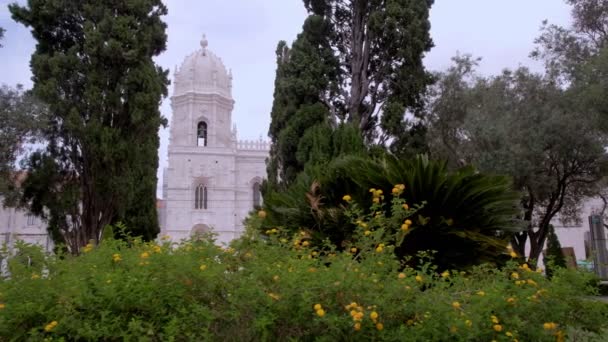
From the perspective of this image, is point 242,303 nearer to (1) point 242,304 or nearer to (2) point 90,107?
(1) point 242,304

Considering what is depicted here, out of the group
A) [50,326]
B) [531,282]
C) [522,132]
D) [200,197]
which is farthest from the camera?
[200,197]

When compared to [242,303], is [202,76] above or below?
above

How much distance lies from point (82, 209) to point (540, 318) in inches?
663

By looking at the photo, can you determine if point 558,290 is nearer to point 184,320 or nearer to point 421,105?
point 184,320

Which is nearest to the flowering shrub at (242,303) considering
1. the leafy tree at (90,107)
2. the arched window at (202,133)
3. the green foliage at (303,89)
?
the green foliage at (303,89)

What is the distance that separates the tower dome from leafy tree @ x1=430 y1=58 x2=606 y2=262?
29034mm

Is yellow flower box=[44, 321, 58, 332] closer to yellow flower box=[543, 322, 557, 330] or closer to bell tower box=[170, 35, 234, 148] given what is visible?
yellow flower box=[543, 322, 557, 330]

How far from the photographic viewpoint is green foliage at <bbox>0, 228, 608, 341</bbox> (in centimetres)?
Result: 273

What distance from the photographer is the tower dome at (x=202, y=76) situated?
4588cm

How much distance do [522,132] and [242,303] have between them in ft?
51.1

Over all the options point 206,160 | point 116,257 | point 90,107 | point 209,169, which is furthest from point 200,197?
point 116,257

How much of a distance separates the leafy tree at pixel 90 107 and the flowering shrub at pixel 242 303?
1426 centimetres

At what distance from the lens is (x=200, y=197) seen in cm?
Result: 4397

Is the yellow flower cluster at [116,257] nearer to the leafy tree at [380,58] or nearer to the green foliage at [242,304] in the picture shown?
the green foliage at [242,304]
